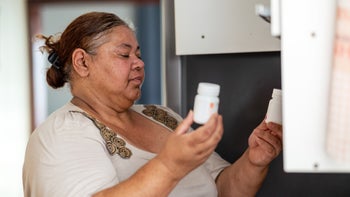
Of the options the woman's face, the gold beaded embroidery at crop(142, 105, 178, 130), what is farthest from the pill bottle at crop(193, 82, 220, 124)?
the gold beaded embroidery at crop(142, 105, 178, 130)

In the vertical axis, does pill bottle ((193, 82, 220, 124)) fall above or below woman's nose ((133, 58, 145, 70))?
below

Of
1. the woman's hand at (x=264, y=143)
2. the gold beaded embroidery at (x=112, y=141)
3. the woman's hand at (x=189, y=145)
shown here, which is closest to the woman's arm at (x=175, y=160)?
the woman's hand at (x=189, y=145)

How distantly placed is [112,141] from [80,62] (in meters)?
0.26

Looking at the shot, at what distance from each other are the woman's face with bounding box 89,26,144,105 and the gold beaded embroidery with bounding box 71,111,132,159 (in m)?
0.12

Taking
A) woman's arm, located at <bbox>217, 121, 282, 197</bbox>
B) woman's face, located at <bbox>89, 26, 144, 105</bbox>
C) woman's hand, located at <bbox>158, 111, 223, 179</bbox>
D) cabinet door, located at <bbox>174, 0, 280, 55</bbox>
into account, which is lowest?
woman's arm, located at <bbox>217, 121, 282, 197</bbox>

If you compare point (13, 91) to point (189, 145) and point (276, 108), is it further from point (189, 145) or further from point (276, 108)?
point (189, 145)

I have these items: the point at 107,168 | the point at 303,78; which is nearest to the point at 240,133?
the point at 107,168

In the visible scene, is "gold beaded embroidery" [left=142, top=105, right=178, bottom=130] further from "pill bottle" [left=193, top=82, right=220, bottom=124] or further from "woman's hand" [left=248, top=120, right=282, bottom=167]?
"pill bottle" [left=193, top=82, right=220, bottom=124]

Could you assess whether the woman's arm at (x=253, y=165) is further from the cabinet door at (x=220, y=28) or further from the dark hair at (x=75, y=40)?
the dark hair at (x=75, y=40)

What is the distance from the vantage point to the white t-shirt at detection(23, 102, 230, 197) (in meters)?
1.08

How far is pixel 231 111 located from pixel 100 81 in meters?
0.53

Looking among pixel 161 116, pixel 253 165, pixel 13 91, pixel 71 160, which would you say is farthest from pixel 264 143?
pixel 13 91

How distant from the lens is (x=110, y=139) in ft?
4.09

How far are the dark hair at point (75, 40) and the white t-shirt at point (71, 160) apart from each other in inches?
5.7
